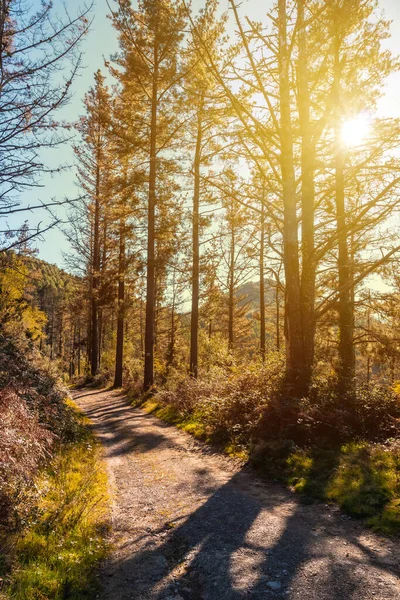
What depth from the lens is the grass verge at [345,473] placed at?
489 centimetres

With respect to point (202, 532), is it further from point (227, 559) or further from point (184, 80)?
point (184, 80)

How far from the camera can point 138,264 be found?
18422 mm

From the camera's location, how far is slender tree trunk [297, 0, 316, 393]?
9.68 metres

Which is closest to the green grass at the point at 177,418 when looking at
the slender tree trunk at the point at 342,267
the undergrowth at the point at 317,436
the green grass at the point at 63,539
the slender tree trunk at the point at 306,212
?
the undergrowth at the point at 317,436

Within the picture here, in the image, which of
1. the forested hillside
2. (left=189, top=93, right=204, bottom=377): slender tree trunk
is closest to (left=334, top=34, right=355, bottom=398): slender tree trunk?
the forested hillside

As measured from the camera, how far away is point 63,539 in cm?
430

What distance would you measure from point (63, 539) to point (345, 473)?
13.6ft

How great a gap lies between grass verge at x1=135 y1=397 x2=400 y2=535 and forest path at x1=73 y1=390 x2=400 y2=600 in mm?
256

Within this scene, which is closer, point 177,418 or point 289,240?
Result: point 289,240

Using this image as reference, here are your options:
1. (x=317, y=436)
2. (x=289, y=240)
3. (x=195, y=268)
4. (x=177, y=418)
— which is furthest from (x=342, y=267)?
(x=195, y=268)

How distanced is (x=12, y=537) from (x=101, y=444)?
18.5ft

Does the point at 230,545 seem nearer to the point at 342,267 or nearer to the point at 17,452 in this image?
the point at 17,452

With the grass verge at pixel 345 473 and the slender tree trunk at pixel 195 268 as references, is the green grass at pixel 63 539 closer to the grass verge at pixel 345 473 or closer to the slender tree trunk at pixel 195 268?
the grass verge at pixel 345 473

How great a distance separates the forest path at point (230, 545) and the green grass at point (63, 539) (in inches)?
8.5
